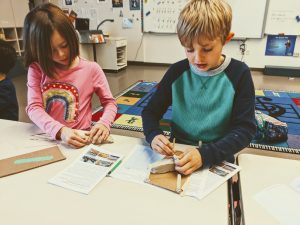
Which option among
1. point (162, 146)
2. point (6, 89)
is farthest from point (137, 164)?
point (6, 89)

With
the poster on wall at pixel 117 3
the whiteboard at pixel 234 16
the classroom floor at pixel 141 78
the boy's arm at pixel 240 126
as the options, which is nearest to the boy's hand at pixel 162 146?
the boy's arm at pixel 240 126

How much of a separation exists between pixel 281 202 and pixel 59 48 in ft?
2.90

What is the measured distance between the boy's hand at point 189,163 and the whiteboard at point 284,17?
3.96 meters

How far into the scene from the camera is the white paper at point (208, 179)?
25.4 inches

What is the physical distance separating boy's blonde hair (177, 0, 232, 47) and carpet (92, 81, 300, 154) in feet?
4.31

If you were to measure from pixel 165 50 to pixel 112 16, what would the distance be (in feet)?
3.89

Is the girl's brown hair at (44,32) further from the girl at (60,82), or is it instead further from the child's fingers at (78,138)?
the child's fingers at (78,138)

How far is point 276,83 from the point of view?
3.67 meters

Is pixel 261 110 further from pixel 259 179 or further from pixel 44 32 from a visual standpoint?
pixel 44 32

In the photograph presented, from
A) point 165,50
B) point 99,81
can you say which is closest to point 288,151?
point 99,81

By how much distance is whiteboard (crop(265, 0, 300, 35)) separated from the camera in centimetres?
381

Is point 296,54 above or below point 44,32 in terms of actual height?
below

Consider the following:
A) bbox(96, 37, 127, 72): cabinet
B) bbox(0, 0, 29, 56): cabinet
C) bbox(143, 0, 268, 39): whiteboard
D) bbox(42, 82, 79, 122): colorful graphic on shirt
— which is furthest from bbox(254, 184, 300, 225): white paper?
bbox(0, 0, 29, 56): cabinet

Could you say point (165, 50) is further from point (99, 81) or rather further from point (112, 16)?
point (99, 81)
